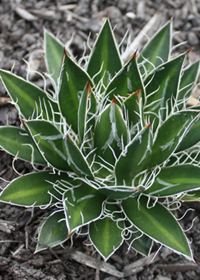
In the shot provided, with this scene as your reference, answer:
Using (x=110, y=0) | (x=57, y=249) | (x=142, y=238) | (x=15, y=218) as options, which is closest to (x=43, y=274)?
(x=57, y=249)

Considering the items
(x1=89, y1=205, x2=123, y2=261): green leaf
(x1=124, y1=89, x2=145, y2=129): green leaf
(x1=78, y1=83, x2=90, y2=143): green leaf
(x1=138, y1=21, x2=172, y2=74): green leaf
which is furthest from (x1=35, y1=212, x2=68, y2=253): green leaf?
(x1=138, y1=21, x2=172, y2=74): green leaf

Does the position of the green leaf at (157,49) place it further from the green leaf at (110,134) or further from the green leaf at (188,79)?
the green leaf at (110,134)

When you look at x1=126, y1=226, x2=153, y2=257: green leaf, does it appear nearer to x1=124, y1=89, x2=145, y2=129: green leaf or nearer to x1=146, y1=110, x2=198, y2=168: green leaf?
x1=146, y1=110, x2=198, y2=168: green leaf

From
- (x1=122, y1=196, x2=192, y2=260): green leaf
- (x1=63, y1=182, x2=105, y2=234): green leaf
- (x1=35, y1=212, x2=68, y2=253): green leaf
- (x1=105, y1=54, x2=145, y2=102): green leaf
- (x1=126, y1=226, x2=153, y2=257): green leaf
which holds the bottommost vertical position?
(x1=126, y1=226, x2=153, y2=257): green leaf

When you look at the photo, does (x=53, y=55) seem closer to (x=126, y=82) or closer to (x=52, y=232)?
(x=126, y=82)

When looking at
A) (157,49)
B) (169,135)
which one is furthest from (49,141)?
(157,49)

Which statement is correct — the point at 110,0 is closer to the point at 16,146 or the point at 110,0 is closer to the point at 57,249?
the point at 16,146
